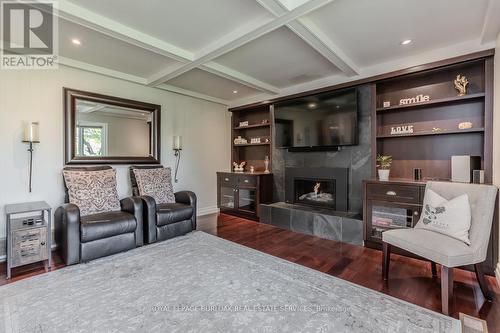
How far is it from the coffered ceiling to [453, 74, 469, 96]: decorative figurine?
11.2 inches

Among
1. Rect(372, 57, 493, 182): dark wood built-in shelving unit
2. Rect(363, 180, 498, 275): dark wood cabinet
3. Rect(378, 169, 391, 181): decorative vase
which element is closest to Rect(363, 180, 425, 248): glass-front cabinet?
Rect(363, 180, 498, 275): dark wood cabinet

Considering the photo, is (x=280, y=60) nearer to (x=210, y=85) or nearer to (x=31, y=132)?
(x=210, y=85)

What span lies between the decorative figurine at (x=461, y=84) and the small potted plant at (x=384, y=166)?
1.05 m

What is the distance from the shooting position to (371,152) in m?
3.39

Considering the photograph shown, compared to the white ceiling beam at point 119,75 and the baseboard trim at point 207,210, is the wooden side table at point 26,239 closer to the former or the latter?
the white ceiling beam at point 119,75

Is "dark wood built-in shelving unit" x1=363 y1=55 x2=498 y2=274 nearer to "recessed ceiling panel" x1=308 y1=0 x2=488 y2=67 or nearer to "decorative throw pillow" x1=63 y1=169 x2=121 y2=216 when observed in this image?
"recessed ceiling panel" x1=308 y1=0 x2=488 y2=67

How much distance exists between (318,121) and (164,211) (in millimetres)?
2706

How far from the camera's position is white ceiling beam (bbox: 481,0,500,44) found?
6.40 feet

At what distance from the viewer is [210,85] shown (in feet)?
14.0

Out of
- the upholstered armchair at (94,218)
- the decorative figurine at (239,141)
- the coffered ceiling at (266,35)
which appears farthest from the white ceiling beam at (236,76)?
the upholstered armchair at (94,218)

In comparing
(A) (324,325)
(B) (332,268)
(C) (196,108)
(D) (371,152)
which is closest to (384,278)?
(B) (332,268)

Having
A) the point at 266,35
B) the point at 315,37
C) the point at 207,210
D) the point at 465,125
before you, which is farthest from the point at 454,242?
the point at 207,210

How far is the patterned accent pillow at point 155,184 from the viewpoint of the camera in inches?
141

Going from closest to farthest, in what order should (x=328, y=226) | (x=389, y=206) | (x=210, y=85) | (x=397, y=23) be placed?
1. (x=397, y=23)
2. (x=389, y=206)
3. (x=328, y=226)
4. (x=210, y=85)
